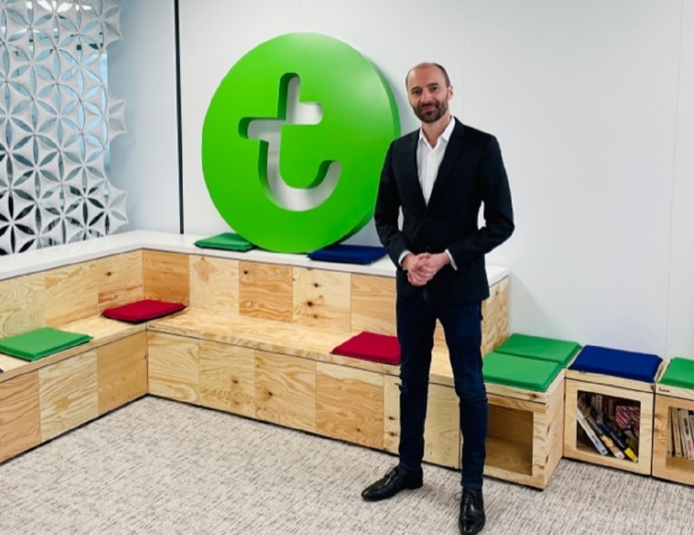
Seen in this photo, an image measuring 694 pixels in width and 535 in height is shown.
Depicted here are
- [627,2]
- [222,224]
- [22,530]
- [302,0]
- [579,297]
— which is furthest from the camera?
[222,224]

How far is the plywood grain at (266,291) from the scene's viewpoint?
3883mm

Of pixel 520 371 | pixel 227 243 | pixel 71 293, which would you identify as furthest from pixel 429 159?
pixel 71 293

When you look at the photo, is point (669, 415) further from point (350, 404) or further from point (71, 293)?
point (71, 293)

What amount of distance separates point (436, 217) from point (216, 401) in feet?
5.53

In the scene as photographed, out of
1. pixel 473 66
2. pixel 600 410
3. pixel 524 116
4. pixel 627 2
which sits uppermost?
pixel 627 2

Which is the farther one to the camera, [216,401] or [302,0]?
[302,0]

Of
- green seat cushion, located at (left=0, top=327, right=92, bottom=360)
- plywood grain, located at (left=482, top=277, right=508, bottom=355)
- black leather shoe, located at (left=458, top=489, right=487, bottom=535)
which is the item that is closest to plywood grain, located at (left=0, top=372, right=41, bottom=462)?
green seat cushion, located at (left=0, top=327, right=92, bottom=360)

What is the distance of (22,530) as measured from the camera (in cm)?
266

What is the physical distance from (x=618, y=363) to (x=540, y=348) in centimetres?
35

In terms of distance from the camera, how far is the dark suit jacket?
8.61 feet

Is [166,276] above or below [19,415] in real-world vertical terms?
above

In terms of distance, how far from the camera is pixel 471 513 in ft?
8.80

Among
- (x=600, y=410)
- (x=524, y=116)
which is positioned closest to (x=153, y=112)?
(x=524, y=116)

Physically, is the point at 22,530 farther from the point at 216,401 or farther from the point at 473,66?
the point at 473,66
